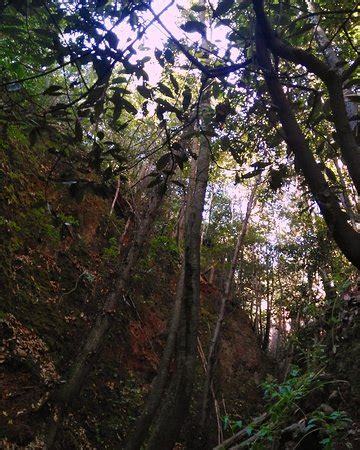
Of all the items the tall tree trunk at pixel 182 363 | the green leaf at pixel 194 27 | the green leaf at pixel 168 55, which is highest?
the green leaf at pixel 168 55

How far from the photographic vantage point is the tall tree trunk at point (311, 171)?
154cm

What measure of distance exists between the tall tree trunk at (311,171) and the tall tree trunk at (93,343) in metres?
2.33

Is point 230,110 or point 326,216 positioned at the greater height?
point 230,110

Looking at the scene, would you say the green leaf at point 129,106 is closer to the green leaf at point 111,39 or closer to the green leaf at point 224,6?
the green leaf at point 111,39

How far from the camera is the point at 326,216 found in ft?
5.16

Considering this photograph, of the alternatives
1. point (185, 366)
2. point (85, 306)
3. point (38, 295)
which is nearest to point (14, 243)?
point (38, 295)

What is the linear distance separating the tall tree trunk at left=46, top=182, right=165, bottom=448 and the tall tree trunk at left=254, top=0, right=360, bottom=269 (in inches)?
91.9

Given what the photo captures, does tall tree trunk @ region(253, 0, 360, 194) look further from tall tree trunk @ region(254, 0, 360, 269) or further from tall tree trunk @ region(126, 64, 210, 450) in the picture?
tall tree trunk @ region(126, 64, 210, 450)

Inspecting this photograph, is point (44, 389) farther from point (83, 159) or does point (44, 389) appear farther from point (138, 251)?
point (83, 159)

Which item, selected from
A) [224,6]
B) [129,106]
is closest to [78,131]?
[129,106]

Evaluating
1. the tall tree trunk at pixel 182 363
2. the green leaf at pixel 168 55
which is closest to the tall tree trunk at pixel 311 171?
the green leaf at pixel 168 55

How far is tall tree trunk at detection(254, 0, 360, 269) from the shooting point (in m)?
1.54

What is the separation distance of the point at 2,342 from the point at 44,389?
0.68m

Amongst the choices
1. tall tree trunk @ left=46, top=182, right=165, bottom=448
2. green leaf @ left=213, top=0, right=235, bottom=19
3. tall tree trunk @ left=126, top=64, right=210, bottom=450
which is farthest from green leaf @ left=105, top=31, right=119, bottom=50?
tall tree trunk @ left=46, top=182, right=165, bottom=448
